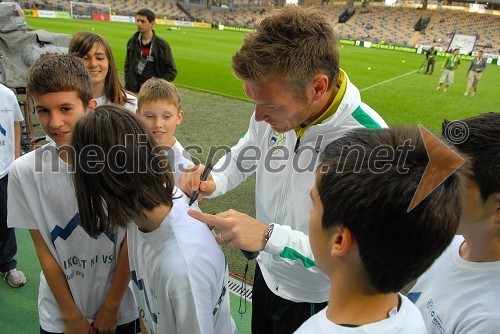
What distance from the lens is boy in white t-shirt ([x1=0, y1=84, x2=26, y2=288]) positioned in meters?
2.92

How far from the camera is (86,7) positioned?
35438 mm

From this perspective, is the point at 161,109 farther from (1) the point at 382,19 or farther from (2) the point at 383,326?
(1) the point at 382,19

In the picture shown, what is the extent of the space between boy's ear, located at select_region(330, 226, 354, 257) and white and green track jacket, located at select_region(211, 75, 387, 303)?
0.44 meters

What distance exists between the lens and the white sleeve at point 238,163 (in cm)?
203

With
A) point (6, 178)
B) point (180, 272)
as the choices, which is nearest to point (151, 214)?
point (180, 272)

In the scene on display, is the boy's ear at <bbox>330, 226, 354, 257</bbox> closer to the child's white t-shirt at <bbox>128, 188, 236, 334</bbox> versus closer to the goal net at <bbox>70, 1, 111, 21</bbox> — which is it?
the child's white t-shirt at <bbox>128, 188, 236, 334</bbox>

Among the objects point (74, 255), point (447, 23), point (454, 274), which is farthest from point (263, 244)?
point (447, 23)

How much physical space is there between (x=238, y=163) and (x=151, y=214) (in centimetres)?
89

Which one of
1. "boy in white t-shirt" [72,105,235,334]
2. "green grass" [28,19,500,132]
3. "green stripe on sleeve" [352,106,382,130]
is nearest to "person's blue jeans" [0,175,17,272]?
"boy in white t-shirt" [72,105,235,334]

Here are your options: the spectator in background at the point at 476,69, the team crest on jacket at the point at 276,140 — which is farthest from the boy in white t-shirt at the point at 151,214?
the spectator in background at the point at 476,69

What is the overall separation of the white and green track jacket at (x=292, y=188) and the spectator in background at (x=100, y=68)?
1.56 m

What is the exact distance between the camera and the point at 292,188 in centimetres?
168

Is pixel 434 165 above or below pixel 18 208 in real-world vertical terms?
above

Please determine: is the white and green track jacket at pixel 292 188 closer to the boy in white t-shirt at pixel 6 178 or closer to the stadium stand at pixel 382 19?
the boy in white t-shirt at pixel 6 178
